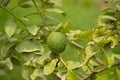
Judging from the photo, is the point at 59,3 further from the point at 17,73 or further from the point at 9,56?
the point at 17,73

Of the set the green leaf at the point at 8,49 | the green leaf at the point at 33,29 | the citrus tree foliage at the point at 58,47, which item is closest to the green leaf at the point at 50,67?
the citrus tree foliage at the point at 58,47

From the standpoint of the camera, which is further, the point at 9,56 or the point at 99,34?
the point at 9,56

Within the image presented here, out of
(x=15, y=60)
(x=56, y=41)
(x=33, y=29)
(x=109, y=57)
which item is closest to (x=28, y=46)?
(x=33, y=29)

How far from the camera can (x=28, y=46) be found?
1778 millimetres

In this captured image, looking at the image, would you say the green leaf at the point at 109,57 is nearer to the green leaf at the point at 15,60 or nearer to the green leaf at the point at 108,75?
the green leaf at the point at 108,75

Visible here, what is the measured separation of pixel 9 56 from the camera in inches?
76.6

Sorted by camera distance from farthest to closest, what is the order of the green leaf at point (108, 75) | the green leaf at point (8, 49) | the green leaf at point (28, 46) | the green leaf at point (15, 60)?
1. the green leaf at point (15, 60)
2. the green leaf at point (8, 49)
3. the green leaf at point (28, 46)
4. the green leaf at point (108, 75)

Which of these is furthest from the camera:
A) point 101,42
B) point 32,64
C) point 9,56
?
point 9,56

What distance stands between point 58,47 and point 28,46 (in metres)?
0.34

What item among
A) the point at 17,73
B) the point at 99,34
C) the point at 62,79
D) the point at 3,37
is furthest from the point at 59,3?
the point at 17,73

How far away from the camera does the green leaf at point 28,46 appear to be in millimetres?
1768

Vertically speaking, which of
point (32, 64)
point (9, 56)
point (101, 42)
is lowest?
point (9, 56)

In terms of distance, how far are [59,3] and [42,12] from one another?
8.7 inches

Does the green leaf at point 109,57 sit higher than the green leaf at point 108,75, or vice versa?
the green leaf at point 109,57
